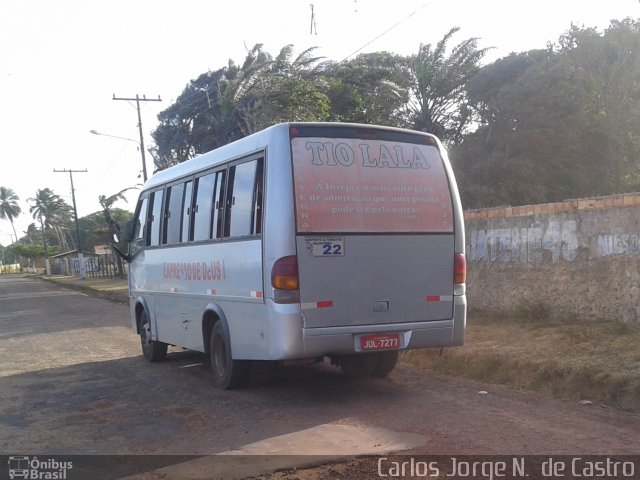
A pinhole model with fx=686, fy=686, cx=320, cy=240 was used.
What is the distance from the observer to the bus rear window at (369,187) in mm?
6875

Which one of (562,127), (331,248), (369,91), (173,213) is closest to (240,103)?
(369,91)

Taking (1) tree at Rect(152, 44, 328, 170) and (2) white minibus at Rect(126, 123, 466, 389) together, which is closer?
(2) white minibus at Rect(126, 123, 466, 389)

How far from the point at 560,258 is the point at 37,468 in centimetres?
745

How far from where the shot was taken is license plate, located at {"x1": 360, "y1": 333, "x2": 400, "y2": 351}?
23.0ft

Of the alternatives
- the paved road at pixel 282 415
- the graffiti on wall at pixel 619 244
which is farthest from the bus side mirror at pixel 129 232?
the graffiti on wall at pixel 619 244

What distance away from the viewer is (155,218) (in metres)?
10.4

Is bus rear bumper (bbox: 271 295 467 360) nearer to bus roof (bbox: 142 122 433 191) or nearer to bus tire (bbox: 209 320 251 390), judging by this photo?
bus tire (bbox: 209 320 251 390)

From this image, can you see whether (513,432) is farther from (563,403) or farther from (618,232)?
(618,232)

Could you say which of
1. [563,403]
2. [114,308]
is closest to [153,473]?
[563,403]

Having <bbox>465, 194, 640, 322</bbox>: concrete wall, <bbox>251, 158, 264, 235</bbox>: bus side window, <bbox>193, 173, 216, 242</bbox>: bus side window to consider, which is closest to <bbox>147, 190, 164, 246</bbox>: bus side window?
<bbox>193, 173, 216, 242</bbox>: bus side window

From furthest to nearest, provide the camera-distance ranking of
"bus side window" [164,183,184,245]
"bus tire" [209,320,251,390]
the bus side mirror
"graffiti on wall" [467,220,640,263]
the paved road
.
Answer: the bus side mirror → "bus side window" [164,183,184,245] → "graffiti on wall" [467,220,640,263] → "bus tire" [209,320,251,390] → the paved road

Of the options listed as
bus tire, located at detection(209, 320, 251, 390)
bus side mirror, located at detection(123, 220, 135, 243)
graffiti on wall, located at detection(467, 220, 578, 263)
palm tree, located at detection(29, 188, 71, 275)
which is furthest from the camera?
palm tree, located at detection(29, 188, 71, 275)

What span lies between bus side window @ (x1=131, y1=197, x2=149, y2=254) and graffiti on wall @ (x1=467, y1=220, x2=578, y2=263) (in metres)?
5.60

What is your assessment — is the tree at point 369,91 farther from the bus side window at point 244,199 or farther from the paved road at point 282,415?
the bus side window at point 244,199
